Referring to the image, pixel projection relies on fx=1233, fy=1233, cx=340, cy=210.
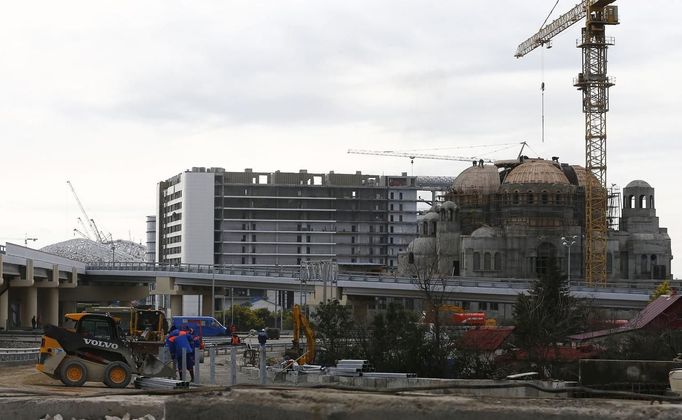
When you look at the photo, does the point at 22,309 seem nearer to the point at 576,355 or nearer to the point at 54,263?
the point at 54,263

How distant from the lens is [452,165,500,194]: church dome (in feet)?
584

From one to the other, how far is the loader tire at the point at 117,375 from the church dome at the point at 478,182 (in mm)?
146069

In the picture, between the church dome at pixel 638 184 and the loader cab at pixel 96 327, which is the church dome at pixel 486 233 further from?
the loader cab at pixel 96 327

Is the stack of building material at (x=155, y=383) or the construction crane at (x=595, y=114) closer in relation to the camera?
the stack of building material at (x=155, y=383)

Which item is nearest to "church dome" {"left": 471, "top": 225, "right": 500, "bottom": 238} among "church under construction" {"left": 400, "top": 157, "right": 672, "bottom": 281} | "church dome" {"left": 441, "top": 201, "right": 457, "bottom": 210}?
"church under construction" {"left": 400, "top": 157, "right": 672, "bottom": 281}

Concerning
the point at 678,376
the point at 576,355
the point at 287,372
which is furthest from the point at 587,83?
the point at 678,376

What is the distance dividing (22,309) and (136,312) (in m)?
80.5

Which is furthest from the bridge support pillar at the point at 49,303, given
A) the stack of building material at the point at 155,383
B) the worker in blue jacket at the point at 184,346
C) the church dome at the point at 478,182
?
the stack of building material at the point at 155,383

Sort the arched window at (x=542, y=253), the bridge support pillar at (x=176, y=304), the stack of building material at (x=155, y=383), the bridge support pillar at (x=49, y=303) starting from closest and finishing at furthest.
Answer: the stack of building material at (x=155, y=383) < the bridge support pillar at (x=49, y=303) < the arched window at (x=542, y=253) < the bridge support pillar at (x=176, y=304)

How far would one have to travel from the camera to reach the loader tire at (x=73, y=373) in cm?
3366

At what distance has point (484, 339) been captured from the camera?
205 feet

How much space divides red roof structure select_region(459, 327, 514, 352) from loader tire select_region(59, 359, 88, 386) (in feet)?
86.9

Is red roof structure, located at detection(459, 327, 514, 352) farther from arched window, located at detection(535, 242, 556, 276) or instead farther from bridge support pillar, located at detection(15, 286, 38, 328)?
arched window, located at detection(535, 242, 556, 276)

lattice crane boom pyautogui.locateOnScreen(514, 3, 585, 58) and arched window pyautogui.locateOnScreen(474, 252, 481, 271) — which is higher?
lattice crane boom pyautogui.locateOnScreen(514, 3, 585, 58)
